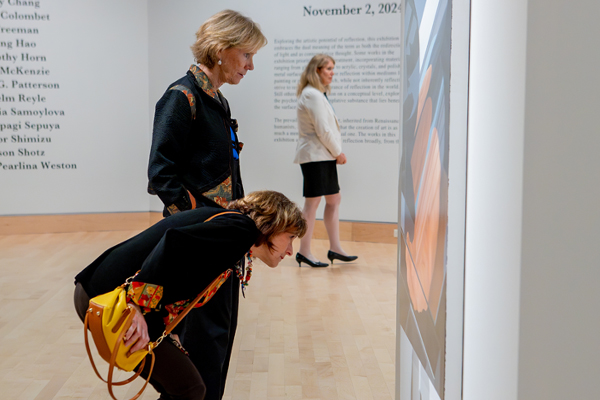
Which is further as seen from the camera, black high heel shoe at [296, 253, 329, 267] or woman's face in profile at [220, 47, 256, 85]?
black high heel shoe at [296, 253, 329, 267]

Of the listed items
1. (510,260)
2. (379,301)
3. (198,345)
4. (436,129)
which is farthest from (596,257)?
(379,301)

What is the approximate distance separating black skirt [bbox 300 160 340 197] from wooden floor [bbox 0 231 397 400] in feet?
2.33


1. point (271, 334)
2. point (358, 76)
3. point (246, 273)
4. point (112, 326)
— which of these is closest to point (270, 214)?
point (246, 273)

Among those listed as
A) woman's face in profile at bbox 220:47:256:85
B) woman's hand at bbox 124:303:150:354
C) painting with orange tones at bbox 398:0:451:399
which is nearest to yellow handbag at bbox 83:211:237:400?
woman's hand at bbox 124:303:150:354

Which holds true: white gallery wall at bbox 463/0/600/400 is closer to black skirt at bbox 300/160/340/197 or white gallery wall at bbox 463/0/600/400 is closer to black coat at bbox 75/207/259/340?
black coat at bbox 75/207/259/340

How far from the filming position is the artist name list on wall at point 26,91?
6.51 m

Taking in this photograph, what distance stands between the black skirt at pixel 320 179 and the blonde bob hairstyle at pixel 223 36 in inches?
110

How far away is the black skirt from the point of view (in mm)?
5020

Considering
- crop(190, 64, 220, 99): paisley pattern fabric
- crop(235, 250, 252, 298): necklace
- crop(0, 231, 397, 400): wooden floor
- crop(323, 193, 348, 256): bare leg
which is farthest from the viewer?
crop(323, 193, 348, 256): bare leg

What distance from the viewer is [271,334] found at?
3.55 metres

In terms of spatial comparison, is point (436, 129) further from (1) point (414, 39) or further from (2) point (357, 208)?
(2) point (357, 208)

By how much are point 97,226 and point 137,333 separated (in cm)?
576

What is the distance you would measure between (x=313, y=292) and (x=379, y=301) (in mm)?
514

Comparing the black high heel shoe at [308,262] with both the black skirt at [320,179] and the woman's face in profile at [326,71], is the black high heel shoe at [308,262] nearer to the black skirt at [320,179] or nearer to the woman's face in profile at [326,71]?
the black skirt at [320,179]
